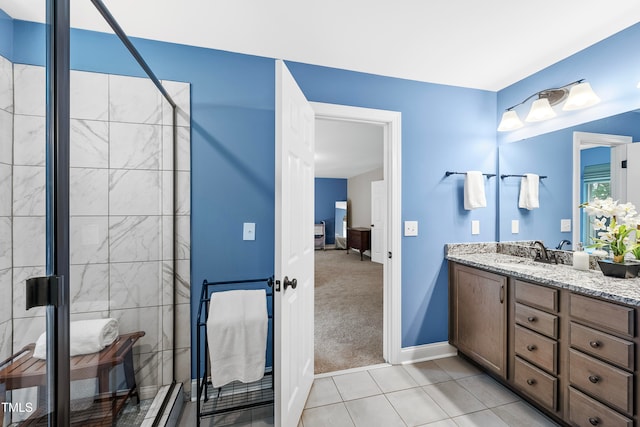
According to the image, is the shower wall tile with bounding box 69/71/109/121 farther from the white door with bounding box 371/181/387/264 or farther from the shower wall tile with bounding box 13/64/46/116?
the white door with bounding box 371/181/387/264

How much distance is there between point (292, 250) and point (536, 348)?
5.23 feet

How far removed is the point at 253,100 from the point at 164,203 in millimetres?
931

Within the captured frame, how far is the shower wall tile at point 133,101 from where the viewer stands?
138cm

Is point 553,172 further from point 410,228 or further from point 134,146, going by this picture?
point 134,146

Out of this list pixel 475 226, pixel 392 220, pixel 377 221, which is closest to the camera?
pixel 392 220

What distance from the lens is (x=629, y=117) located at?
162cm

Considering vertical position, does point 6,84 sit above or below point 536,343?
above

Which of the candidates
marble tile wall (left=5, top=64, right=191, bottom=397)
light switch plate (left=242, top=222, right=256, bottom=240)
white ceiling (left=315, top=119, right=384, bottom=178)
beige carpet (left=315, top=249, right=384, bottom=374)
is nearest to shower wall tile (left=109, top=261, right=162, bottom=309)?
marble tile wall (left=5, top=64, right=191, bottom=397)

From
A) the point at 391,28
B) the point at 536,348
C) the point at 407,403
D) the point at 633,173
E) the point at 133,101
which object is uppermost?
the point at 391,28

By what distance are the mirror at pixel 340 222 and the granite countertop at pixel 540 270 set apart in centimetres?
652

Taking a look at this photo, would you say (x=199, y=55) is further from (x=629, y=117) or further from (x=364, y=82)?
(x=629, y=117)

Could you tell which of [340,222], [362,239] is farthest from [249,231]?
[340,222]

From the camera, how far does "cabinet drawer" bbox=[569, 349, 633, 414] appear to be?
119 centimetres

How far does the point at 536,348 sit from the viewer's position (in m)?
1.60
